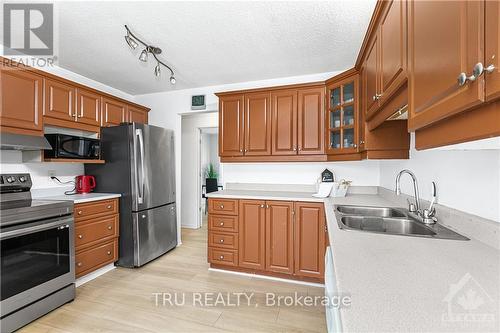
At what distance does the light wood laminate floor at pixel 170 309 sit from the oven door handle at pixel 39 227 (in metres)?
0.71

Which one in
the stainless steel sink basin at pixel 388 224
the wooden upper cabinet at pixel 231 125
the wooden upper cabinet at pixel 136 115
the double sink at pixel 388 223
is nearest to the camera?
the double sink at pixel 388 223

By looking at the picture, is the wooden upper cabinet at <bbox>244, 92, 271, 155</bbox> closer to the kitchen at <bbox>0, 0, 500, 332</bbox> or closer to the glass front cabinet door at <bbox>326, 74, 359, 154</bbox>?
the kitchen at <bbox>0, 0, 500, 332</bbox>

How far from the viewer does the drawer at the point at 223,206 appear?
2.67m

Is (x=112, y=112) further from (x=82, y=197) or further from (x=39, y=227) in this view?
(x=39, y=227)

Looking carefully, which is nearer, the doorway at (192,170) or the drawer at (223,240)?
the drawer at (223,240)

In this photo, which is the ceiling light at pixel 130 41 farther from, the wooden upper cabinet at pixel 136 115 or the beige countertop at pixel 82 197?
the beige countertop at pixel 82 197

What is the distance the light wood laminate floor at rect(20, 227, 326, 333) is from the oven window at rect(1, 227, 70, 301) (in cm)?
33

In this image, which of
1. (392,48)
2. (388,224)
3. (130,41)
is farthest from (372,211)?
(130,41)

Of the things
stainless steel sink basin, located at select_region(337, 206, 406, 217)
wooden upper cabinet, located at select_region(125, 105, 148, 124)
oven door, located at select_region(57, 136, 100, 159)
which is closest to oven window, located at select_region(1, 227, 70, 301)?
oven door, located at select_region(57, 136, 100, 159)

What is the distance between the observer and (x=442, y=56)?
73 cm

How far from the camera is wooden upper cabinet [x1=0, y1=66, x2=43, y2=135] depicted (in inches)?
78.4

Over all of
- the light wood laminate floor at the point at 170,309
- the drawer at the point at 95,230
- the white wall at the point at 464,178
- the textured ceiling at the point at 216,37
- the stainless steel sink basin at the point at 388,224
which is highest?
the textured ceiling at the point at 216,37

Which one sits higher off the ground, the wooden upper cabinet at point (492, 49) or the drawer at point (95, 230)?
the wooden upper cabinet at point (492, 49)

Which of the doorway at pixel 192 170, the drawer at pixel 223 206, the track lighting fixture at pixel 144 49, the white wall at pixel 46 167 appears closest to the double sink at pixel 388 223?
the drawer at pixel 223 206
